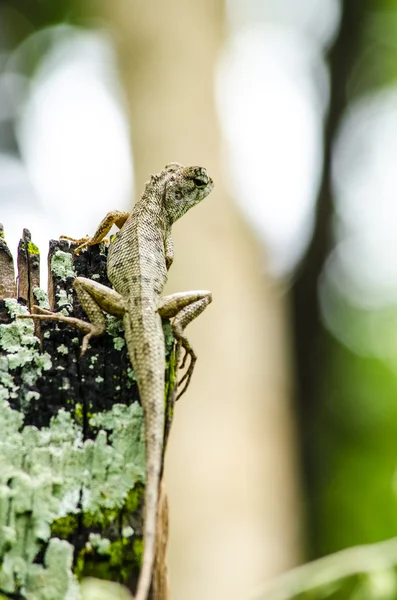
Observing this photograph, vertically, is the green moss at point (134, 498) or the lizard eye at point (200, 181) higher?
the lizard eye at point (200, 181)

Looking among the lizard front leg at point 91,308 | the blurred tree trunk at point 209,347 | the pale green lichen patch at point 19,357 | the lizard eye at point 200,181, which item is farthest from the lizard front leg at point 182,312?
the blurred tree trunk at point 209,347

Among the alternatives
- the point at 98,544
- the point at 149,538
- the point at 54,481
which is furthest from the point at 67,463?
the point at 149,538

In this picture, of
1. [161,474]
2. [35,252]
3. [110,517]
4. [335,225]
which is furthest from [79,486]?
[335,225]

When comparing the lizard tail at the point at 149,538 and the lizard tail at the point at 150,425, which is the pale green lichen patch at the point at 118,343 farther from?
the lizard tail at the point at 149,538

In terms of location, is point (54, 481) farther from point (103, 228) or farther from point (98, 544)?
point (103, 228)

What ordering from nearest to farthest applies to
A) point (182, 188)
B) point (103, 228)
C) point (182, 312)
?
point (182, 312) → point (103, 228) → point (182, 188)

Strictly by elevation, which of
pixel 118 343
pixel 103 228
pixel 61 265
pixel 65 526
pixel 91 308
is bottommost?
pixel 65 526
